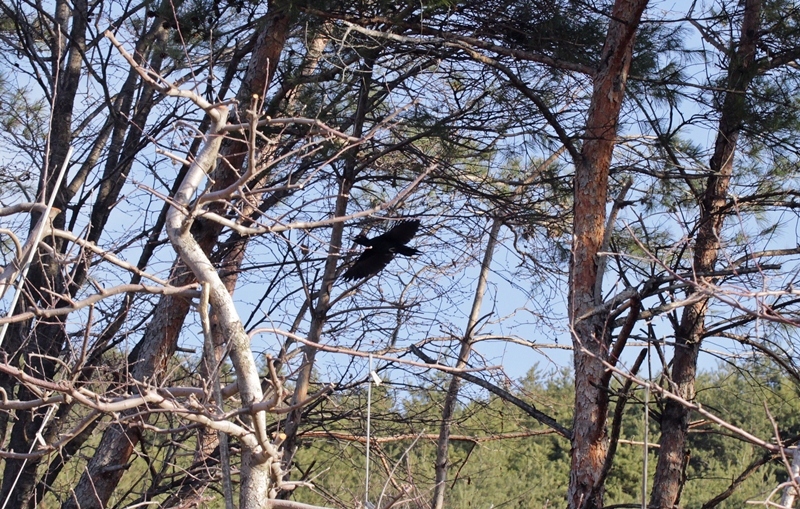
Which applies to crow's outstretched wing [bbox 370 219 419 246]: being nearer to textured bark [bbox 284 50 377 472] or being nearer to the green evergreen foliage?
textured bark [bbox 284 50 377 472]

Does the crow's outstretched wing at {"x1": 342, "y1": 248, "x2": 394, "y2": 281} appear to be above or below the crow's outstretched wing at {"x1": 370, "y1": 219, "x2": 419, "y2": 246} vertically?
below

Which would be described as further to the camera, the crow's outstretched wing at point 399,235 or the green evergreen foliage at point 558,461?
the green evergreen foliage at point 558,461

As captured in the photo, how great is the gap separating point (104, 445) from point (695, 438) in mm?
8424

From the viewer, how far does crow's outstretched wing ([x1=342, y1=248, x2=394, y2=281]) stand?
4.74 meters

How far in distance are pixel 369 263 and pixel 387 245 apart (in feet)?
0.67

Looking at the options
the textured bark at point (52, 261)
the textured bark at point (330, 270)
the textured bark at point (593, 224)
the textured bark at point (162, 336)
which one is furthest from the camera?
the textured bark at point (52, 261)

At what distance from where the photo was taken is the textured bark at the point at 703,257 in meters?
4.64

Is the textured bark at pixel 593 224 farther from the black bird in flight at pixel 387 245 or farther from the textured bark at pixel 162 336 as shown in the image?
the textured bark at pixel 162 336

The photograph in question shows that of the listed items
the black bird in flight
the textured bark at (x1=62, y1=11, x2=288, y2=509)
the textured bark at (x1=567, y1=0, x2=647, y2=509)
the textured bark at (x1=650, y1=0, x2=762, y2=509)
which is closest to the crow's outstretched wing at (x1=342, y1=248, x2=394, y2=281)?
the black bird in flight

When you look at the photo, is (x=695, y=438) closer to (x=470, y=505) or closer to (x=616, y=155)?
(x=470, y=505)

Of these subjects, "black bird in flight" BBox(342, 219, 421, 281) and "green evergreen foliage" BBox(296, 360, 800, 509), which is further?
"green evergreen foliage" BBox(296, 360, 800, 509)

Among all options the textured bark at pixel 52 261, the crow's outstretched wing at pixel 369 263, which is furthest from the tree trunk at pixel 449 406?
the textured bark at pixel 52 261

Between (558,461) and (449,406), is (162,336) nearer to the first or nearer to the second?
(449,406)

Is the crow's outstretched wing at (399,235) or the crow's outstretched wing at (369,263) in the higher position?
the crow's outstretched wing at (399,235)
